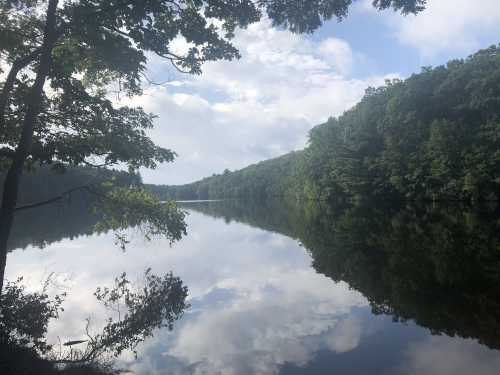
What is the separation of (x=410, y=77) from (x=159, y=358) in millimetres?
82909

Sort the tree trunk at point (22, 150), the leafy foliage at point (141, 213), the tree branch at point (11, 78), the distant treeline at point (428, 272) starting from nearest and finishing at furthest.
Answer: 1. the tree trunk at point (22, 150)
2. the tree branch at point (11, 78)
3. the leafy foliage at point (141, 213)
4. the distant treeline at point (428, 272)

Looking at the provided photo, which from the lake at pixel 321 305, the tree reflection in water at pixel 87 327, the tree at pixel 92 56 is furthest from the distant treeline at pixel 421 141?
the tree at pixel 92 56

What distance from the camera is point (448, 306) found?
10305mm

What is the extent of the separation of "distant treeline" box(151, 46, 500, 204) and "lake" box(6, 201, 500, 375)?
31817mm

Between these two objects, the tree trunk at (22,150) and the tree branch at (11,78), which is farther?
the tree branch at (11,78)

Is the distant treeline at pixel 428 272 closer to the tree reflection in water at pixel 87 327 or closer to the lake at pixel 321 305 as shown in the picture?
the lake at pixel 321 305

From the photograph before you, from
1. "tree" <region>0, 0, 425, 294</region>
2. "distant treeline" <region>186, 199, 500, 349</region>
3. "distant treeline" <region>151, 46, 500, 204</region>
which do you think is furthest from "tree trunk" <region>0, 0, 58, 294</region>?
"distant treeline" <region>151, 46, 500, 204</region>

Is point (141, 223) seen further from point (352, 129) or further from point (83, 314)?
point (352, 129)

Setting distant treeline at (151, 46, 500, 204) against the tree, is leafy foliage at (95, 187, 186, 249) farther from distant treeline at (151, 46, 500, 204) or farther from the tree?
distant treeline at (151, 46, 500, 204)

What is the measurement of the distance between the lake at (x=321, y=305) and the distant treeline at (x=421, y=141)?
104 feet

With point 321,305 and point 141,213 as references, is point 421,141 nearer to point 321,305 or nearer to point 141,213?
point 321,305

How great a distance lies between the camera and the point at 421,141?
65062 mm

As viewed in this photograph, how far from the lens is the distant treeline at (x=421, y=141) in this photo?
52.9 meters

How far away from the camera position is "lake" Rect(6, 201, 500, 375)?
7.63 metres
